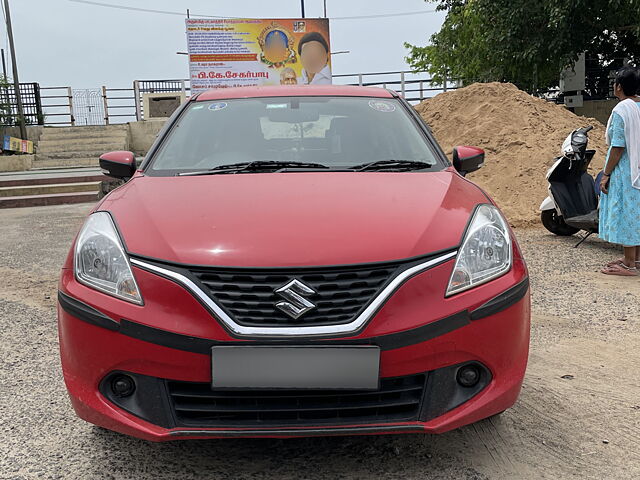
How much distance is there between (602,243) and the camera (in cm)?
723

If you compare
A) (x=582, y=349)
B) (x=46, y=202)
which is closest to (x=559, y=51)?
(x=46, y=202)

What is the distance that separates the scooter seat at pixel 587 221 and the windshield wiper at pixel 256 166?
4.35m

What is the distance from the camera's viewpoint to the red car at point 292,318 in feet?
6.75

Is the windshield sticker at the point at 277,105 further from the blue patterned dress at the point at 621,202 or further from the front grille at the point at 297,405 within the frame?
the blue patterned dress at the point at 621,202

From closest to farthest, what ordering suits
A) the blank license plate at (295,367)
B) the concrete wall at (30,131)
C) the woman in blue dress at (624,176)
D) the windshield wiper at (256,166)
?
the blank license plate at (295,367), the windshield wiper at (256,166), the woman in blue dress at (624,176), the concrete wall at (30,131)

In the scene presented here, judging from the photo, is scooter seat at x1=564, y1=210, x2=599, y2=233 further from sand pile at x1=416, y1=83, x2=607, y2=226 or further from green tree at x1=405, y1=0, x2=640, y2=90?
green tree at x1=405, y1=0, x2=640, y2=90

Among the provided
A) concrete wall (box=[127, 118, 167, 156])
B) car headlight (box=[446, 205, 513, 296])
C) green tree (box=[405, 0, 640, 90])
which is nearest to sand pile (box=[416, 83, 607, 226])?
green tree (box=[405, 0, 640, 90])

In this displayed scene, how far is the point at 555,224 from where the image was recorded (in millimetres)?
7688

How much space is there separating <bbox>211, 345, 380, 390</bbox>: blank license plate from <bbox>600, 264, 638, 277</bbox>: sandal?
13.9ft

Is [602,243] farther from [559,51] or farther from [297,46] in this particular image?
[297,46]

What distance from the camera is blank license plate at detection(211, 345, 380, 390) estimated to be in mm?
2037

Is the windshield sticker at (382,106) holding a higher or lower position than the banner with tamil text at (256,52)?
lower

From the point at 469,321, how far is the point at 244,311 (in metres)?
0.72

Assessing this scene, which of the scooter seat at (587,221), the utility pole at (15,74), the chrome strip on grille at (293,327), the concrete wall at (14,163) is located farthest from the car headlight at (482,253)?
the utility pole at (15,74)
